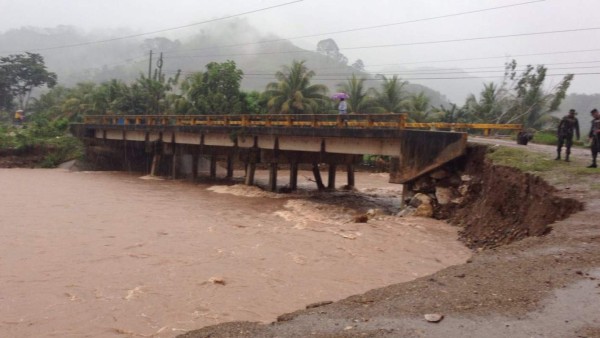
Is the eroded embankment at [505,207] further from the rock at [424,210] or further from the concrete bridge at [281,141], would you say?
the concrete bridge at [281,141]

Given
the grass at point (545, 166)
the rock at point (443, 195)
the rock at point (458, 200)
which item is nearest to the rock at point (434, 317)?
the grass at point (545, 166)

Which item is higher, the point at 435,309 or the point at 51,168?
the point at 435,309

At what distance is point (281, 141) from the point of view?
24.0m

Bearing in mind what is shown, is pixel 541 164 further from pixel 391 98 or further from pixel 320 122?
pixel 391 98

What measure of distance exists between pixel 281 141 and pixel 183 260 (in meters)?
13.8

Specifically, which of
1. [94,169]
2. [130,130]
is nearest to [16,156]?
[94,169]

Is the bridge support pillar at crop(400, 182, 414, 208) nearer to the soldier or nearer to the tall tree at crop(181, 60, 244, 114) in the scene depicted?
the soldier

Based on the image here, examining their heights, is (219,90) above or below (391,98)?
below

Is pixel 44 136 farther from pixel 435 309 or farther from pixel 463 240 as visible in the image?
pixel 435 309

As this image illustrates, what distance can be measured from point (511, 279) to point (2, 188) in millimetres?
25077

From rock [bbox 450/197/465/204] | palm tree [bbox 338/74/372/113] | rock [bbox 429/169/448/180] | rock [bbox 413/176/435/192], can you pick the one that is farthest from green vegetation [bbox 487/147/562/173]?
palm tree [bbox 338/74/372/113]

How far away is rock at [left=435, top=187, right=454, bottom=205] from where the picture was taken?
1588 cm

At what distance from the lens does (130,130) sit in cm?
3512

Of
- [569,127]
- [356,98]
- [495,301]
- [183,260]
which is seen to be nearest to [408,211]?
[569,127]
